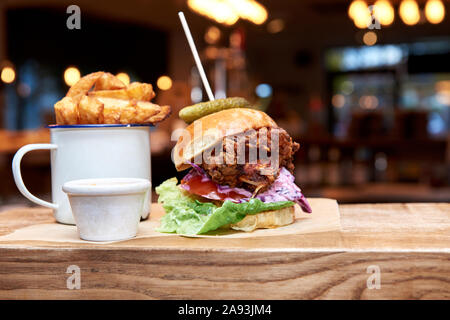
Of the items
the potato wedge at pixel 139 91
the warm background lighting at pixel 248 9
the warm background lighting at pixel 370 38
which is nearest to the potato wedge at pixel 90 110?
the potato wedge at pixel 139 91

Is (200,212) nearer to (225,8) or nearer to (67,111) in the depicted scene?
(67,111)

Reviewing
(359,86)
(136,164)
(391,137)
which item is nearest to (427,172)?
(391,137)

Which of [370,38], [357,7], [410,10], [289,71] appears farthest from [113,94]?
[289,71]

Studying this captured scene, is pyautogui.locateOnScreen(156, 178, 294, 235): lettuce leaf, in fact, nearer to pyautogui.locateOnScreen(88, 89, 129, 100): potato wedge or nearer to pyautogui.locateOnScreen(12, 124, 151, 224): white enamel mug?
pyautogui.locateOnScreen(12, 124, 151, 224): white enamel mug

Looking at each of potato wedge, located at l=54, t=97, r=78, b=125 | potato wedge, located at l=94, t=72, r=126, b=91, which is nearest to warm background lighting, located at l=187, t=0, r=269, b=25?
potato wedge, located at l=94, t=72, r=126, b=91

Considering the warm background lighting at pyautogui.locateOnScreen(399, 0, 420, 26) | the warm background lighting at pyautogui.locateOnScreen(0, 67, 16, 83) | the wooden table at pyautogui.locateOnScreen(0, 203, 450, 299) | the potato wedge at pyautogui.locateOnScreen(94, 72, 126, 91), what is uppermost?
the warm background lighting at pyautogui.locateOnScreen(399, 0, 420, 26)

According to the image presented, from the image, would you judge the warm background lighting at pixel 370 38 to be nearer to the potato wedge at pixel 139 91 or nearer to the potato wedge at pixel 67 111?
the potato wedge at pixel 139 91

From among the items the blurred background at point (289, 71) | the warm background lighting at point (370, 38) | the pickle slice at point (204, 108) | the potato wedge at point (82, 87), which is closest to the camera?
the pickle slice at point (204, 108)
